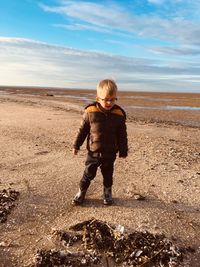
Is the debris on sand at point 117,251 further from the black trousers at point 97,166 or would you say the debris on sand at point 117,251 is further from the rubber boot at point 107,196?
the black trousers at point 97,166

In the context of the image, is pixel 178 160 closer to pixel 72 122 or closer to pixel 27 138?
pixel 27 138

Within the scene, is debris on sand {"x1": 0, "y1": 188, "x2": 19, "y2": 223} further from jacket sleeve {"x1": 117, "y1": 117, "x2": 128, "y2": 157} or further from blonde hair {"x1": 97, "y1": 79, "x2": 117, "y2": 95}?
blonde hair {"x1": 97, "y1": 79, "x2": 117, "y2": 95}

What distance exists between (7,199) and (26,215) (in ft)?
1.73

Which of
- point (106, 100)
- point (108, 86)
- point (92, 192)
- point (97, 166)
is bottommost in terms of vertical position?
point (92, 192)

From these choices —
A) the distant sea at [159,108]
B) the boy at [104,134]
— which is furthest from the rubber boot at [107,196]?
the distant sea at [159,108]

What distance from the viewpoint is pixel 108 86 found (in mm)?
5355

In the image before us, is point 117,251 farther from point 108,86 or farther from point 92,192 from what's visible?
point 108,86

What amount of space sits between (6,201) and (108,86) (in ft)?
7.02

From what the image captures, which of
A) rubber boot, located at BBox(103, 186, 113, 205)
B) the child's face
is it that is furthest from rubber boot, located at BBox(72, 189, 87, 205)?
the child's face

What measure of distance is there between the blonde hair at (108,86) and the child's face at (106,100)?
44mm

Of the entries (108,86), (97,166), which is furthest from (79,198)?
(108,86)

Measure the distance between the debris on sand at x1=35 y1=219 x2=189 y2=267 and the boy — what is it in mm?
1090

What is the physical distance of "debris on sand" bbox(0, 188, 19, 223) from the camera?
211 inches

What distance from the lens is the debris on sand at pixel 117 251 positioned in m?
4.38
